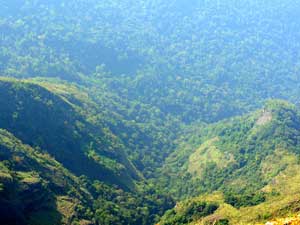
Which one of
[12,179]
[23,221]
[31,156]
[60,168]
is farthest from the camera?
[60,168]

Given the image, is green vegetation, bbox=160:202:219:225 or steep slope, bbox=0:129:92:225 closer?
steep slope, bbox=0:129:92:225

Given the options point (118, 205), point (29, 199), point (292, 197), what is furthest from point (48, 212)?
point (292, 197)

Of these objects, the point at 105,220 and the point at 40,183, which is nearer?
the point at 40,183

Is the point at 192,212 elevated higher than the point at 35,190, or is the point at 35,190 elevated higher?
the point at 35,190

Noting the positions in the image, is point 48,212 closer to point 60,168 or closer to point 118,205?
point 60,168

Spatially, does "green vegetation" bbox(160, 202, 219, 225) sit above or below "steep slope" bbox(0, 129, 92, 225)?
below

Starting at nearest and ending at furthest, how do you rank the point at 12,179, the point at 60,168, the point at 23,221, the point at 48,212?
the point at 23,221
the point at 12,179
the point at 48,212
the point at 60,168

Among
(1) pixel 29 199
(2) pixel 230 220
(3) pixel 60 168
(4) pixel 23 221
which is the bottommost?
(2) pixel 230 220

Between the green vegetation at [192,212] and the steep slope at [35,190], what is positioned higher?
the steep slope at [35,190]

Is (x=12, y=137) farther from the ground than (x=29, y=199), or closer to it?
farther from the ground

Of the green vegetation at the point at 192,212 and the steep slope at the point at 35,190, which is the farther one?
the green vegetation at the point at 192,212

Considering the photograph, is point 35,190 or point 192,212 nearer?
point 35,190
